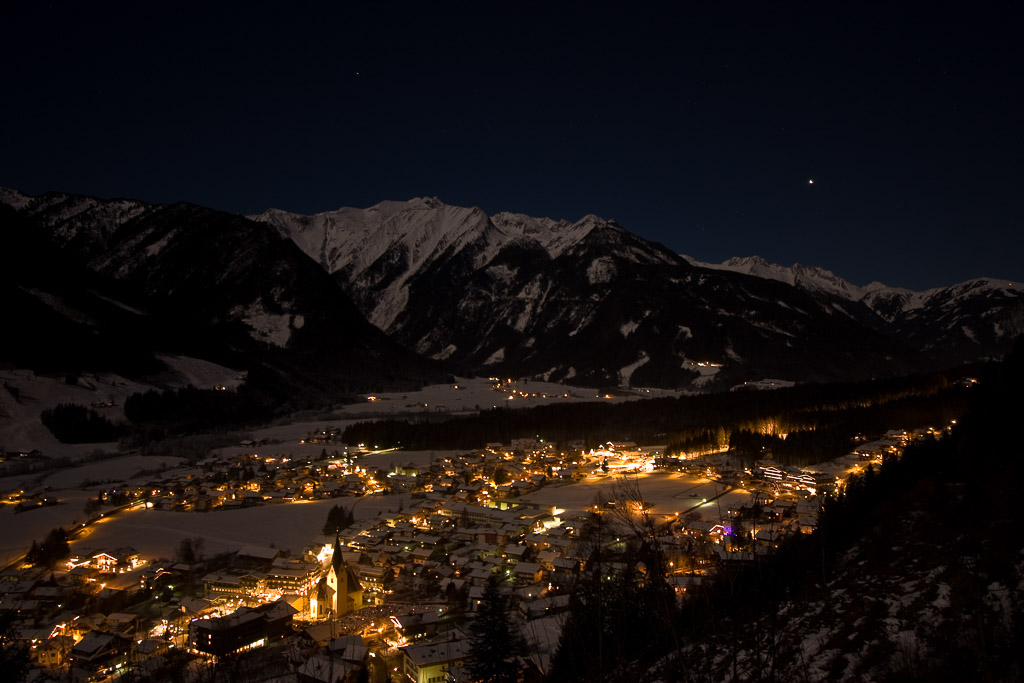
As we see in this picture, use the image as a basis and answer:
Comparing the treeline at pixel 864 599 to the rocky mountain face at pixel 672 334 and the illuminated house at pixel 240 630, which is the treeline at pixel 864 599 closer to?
the illuminated house at pixel 240 630

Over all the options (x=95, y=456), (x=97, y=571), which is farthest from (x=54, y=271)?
(x=97, y=571)

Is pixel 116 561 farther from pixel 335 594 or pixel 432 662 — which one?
pixel 432 662

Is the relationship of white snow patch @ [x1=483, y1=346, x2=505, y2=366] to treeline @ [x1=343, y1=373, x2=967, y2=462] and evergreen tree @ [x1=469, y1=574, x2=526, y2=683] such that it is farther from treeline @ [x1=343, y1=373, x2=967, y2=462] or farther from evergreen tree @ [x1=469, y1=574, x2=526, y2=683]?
evergreen tree @ [x1=469, y1=574, x2=526, y2=683]

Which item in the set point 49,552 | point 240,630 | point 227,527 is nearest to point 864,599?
point 240,630

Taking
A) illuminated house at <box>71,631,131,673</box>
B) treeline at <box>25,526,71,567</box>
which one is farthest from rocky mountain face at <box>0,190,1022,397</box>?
illuminated house at <box>71,631,131,673</box>

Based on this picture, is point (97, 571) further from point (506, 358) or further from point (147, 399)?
point (506, 358)
